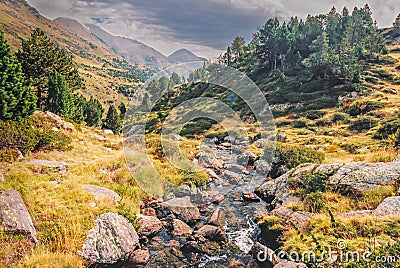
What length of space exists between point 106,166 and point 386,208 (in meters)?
18.1

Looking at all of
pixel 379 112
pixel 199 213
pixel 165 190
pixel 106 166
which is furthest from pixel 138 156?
pixel 379 112

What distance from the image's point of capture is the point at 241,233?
13453 mm

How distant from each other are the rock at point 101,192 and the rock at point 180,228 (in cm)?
367

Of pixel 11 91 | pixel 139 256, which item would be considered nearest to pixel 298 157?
pixel 139 256

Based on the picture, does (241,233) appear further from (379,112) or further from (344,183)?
(379,112)

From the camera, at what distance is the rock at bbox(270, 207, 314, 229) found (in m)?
11.6

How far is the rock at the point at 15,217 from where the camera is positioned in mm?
9266

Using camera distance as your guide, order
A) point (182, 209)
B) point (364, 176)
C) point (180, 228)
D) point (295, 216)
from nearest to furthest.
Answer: point (295, 216), point (364, 176), point (180, 228), point (182, 209)

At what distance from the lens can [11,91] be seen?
2675cm

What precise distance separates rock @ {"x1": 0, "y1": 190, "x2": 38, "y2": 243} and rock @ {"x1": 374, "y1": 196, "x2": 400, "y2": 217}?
Answer: 1335cm

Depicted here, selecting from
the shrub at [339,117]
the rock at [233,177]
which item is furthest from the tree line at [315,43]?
the rock at [233,177]

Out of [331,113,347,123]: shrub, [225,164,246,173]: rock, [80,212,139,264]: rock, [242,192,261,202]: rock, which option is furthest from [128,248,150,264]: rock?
[331,113,347,123]: shrub

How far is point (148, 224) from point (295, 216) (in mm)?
7501

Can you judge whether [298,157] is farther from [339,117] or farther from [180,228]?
[339,117]
